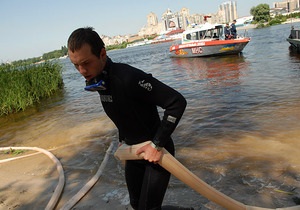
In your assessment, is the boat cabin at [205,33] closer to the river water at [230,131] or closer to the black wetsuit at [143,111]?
the river water at [230,131]

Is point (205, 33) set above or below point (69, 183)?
above

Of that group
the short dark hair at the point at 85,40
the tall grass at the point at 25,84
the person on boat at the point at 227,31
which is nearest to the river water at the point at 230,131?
the tall grass at the point at 25,84

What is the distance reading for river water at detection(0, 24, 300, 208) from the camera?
3832 mm

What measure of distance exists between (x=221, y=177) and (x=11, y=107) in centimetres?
1071

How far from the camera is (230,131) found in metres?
6.21

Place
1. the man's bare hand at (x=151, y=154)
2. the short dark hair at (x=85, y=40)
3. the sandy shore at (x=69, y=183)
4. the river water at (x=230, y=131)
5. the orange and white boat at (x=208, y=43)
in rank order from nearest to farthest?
the short dark hair at (x=85, y=40) → the man's bare hand at (x=151, y=154) → the sandy shore at (x=69, y=183) → the river water at (x=230, y=131) → the orange and white boat at (x=208, y=43)

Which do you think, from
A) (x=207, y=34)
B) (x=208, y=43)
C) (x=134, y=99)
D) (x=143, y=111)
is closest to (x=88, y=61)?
(x=134, y=99)

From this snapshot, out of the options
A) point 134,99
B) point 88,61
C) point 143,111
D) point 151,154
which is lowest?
point 151,154

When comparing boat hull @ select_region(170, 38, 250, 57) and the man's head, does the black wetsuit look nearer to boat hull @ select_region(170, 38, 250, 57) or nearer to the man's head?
the man's head

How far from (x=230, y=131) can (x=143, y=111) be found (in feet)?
15.1

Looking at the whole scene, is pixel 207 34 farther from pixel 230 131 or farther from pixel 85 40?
pixel 85 40

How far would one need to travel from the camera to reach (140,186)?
2402 mm

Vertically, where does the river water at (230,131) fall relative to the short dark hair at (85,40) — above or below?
below

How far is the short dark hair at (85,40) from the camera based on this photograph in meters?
1.83
